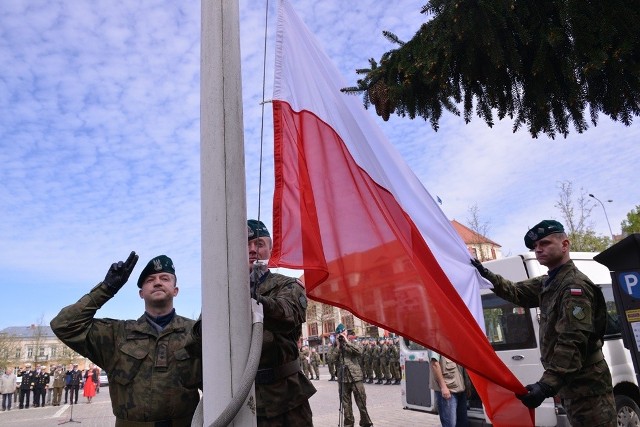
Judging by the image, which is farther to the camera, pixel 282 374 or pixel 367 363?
pixel 367 363

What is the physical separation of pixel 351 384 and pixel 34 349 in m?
120

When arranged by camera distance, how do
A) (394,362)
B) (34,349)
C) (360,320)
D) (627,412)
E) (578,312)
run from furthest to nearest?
(34,349), (394,362), (360,320), (627,412), (578,312)

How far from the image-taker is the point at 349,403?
1027cm

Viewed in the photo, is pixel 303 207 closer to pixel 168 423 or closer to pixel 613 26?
pixel 168 423

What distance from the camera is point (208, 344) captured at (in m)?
1.95

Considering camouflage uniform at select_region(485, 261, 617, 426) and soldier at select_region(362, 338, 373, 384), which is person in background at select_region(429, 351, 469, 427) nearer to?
camouflage uniform at select_region(485, 261, 617, 426)

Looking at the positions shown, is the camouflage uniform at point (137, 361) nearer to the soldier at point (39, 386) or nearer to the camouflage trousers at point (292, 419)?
the camouflage trousers at point (292, 419)

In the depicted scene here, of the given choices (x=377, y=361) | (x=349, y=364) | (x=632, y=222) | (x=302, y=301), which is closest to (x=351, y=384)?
(x=349, y=364)

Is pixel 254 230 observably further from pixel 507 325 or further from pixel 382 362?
pixel 382 362

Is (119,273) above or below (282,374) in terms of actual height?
above

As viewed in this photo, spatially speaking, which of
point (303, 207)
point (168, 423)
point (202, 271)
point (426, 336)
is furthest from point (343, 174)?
point (168, 423)

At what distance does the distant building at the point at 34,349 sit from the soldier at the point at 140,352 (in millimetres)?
32301

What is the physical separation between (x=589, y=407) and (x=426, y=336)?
136 centimetres

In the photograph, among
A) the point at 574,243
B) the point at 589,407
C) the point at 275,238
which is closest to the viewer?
the point at 275,238
